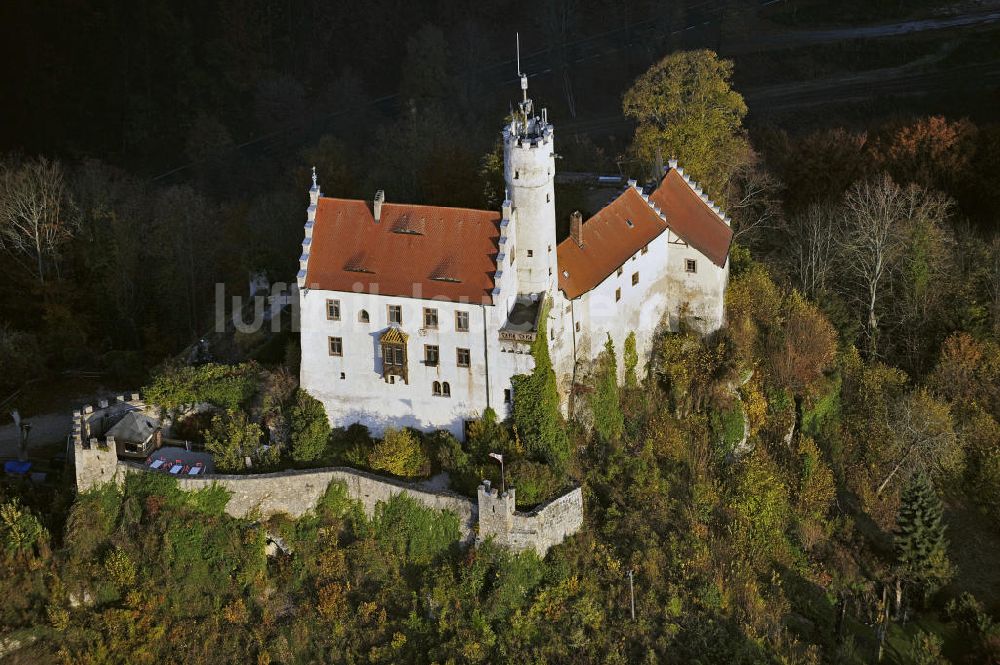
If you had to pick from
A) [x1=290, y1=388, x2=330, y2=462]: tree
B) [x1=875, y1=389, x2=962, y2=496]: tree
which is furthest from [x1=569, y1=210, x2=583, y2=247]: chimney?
[x1=875, y1=389, x2=962, y2=496]: tree

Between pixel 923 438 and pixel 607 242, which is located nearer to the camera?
pixel 607 242

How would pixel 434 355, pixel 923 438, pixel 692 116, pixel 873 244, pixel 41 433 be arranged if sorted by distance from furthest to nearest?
1. pixel 873 244
2. pixel 692 116
3. pixel 923 438
4. pixel 41 433
5. pixel 434 355

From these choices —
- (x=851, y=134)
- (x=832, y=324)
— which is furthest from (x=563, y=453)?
(x=851, y=134)

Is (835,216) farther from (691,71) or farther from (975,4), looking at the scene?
(975,4)

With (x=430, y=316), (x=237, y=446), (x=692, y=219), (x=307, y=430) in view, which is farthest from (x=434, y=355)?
(x=692, y=219)

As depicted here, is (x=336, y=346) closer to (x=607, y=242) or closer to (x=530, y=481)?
(x=530, y=481)

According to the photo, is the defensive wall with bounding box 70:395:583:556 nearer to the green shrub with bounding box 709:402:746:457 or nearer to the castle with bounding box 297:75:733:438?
the castle with bounding box 297:75:733:438
